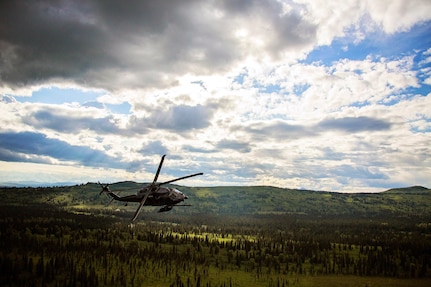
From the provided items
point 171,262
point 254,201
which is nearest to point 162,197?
point 171,262

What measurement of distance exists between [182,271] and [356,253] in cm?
2474

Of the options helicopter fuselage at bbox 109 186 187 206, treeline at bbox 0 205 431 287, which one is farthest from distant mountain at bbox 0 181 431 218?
helicopter fuselage at bbox 109 186 187 206

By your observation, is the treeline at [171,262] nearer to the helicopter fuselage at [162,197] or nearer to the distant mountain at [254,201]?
the helicopter fuselage at [162,197]

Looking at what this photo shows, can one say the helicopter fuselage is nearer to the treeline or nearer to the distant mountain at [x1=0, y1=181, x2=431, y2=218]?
the treeline

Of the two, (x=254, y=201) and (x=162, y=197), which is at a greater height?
(x=254, y=201)

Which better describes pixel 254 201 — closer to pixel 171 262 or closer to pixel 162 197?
pixel 171 262

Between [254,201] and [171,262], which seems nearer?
[171,262]

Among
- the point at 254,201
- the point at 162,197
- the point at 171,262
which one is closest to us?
the point at 162,197

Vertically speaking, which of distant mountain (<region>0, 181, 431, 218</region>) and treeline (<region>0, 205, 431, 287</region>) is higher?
distant mountain (<region>0, 181, 431, 218</region>)

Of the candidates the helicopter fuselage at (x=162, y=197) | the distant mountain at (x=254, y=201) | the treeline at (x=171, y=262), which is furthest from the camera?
the distant mountain at (x=254, y=201)

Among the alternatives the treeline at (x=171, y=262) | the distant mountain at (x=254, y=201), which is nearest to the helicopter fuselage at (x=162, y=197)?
the treeline at (x=171, y=262)

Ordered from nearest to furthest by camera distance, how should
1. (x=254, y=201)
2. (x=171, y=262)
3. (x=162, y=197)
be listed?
(x=162, y=197) < (x=171, y=262) < (x=254, y=201)

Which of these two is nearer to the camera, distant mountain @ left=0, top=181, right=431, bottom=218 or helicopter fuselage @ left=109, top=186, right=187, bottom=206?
helicopter fuselage @ left=109, top=186, right=187, bottom=206

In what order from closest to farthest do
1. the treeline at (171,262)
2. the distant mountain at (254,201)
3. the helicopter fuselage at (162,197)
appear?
the treeline at (171,262), the helicopter fuselage at (162,197), the distant mountain at (254,201)
